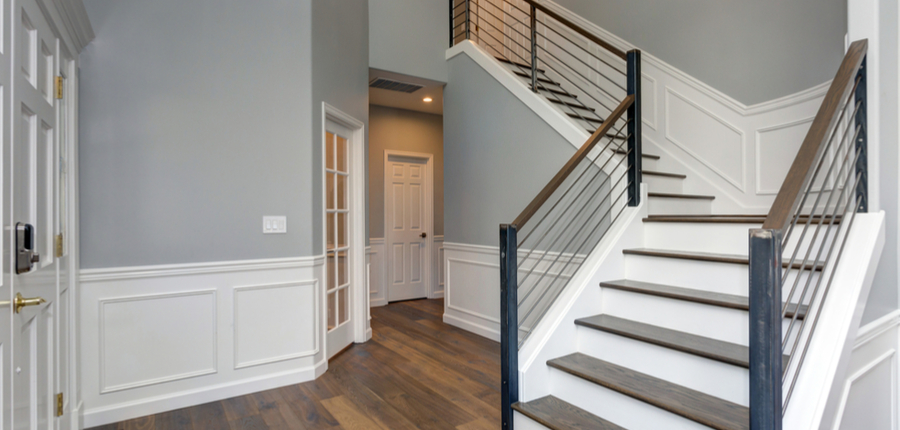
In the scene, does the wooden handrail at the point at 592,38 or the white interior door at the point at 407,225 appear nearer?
the wooden handrail at the point at 592,38

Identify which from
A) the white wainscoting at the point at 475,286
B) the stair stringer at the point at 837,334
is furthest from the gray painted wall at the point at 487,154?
the stair stringer at the point at 837,334

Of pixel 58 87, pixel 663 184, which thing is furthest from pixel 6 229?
pixel 663 184

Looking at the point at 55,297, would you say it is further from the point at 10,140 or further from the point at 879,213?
the point at 879,213

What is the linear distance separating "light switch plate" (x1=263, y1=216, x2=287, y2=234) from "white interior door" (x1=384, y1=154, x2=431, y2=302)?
299 centimetres

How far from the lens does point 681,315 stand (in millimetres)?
2201

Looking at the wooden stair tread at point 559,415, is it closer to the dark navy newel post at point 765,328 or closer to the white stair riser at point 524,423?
the white stair riser at point 524,423

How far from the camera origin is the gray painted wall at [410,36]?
4465 millimetres

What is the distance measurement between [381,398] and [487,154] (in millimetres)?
2387

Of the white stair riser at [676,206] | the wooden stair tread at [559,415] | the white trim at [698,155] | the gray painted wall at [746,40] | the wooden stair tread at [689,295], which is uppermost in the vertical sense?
the gray painted wall at [746,40]

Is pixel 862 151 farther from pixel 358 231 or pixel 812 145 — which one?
pixel 358 231

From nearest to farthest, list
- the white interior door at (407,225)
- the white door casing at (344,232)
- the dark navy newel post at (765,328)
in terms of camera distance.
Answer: the dark navy newel post at (765,328) < the white door casing at (344,232) < the white interior door at (407,225)

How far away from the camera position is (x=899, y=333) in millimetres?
2154

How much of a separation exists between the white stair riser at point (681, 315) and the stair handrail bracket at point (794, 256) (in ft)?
0.63

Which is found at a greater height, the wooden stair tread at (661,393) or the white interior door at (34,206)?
the white interior door at (34,206)
